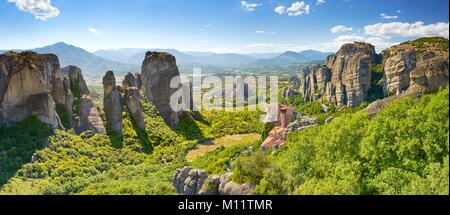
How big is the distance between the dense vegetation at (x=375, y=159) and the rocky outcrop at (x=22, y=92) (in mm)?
37043

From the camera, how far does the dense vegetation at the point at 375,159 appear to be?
58.9 ft

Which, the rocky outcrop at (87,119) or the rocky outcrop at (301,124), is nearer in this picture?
the rocky outcrop at (301,124)

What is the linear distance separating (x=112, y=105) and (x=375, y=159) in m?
48.9

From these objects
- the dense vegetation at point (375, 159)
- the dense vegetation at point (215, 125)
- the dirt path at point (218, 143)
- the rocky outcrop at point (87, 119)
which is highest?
the dense vegetation at point (375, 159)

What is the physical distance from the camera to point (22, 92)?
5262 cm

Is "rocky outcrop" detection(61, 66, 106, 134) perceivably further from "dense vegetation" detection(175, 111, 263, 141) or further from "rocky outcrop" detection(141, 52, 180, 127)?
"rocky outcrop" detection(141, 52, 180, 127)

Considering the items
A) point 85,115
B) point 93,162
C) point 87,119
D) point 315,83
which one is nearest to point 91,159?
point 93,162

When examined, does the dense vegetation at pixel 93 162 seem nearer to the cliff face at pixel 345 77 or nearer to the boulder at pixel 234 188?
the boulder at pixel 234 188

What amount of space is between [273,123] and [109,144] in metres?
23.4

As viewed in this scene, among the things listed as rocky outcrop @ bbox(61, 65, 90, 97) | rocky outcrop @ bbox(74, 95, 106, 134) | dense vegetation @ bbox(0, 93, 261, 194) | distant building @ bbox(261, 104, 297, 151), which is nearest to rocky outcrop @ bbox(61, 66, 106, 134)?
rocky outcrop @ bbox(74, 95, 106, 134)

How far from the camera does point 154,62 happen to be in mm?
78875

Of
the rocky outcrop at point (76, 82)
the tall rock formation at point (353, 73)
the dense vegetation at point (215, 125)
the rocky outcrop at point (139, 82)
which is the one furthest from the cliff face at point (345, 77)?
the rocky outcrop at point (76, 82)
